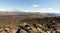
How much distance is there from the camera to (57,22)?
8.88 meters

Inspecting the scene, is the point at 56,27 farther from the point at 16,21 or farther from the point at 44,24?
the point at 16,21

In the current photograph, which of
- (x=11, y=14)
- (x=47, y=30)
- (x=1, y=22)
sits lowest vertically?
(x=47, y=30)

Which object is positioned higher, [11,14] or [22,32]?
[11,14]

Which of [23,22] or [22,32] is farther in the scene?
[23,22]

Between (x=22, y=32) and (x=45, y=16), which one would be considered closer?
(x=22, y=32)

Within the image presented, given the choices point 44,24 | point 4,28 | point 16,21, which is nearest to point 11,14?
point 16,21

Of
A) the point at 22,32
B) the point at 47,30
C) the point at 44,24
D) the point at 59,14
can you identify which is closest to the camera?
the point at 22,32

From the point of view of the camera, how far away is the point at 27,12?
8375mm

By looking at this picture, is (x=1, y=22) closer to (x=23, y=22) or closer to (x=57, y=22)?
(x=23, y=22)

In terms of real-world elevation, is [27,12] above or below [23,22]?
above

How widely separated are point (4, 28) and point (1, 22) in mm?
584

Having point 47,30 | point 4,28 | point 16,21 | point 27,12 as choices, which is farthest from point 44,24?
point 4,28

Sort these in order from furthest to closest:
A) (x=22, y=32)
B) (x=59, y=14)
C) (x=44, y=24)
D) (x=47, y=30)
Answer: (x=59, y=14), (x=44, y=24), (x=47, y=30), (x=22, y=32)

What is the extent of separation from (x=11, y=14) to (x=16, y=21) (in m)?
0.72
